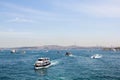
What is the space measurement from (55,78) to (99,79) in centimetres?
1364

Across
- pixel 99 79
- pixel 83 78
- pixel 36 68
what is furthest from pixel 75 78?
pixel 36 68

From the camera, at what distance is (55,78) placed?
245 ft

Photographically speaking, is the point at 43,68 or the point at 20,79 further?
the point at 43,68

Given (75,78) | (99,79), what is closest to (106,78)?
(99,79)

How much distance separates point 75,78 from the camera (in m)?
75.9

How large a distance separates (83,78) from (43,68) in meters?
33.2

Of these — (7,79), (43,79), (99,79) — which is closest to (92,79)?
(99,79)

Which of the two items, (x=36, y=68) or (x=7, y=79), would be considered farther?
(x=36, y=68)

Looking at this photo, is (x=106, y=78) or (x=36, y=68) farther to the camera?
(x=36, y=68)

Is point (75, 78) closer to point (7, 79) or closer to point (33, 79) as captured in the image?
point (33, 79)

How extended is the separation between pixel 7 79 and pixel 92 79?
2737cm

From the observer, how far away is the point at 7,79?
77125 millimetres

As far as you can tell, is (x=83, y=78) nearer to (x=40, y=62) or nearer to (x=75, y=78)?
(x=75, y=78)

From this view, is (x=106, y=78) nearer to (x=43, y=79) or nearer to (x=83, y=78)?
(x=83, y=78)
